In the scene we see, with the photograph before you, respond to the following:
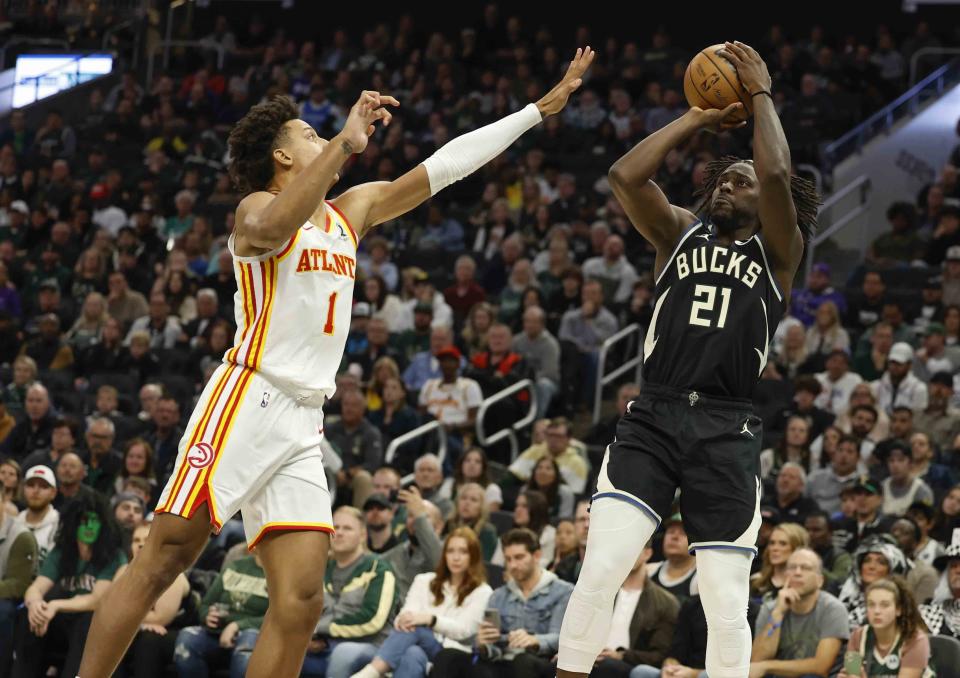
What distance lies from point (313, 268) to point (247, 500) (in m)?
0.82

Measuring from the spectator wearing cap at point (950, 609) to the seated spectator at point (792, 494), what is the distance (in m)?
1.69

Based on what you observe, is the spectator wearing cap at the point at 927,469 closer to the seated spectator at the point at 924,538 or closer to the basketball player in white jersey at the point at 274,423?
Result: the seated spectator at the point at 924,538

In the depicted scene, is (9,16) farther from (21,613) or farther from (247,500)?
(247,500)

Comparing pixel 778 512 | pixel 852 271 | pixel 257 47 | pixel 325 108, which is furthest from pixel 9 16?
pixel 778 512

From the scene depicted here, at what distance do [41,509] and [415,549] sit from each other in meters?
2.94

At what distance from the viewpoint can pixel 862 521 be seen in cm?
1030

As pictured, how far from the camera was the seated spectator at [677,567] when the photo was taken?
9.31 m

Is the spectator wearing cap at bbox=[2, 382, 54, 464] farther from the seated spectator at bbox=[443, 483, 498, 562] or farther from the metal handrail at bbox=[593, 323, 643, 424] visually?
the metal handrail at bbox=[593, 323, 643, 424]

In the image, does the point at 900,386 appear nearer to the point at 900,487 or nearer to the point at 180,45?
the point at 900,487

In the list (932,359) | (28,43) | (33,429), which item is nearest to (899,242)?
(932,359)

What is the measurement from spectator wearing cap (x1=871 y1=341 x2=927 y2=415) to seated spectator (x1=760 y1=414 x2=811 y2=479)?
1.06m

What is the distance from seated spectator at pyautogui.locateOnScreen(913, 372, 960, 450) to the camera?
1207 cm

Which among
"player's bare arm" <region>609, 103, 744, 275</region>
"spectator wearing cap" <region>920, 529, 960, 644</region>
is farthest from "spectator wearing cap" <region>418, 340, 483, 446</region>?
"player's bare arm" <region>609, 103, 744, 275</region>

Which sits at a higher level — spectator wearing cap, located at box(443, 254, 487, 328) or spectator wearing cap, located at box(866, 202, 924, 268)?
spectator wearing cap, located at box(866, 202, 924, 268)
